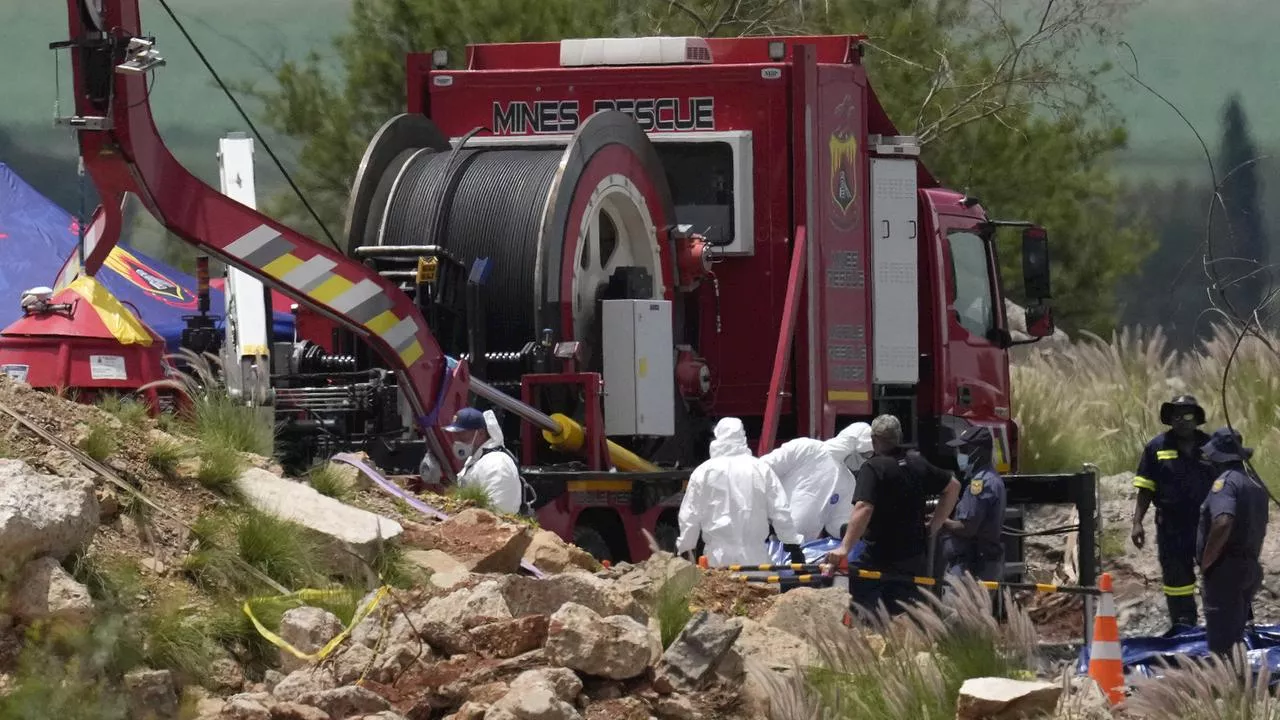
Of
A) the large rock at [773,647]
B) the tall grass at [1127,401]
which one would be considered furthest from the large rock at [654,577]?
the tall grass at [1127,401]

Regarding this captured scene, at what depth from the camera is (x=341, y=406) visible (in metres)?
12.1

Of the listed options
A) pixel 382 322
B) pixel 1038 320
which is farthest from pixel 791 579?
pixel 1038 320

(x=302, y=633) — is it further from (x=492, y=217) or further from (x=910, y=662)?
(x=492, y=217)

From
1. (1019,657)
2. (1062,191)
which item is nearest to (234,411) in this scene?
(1019,657)

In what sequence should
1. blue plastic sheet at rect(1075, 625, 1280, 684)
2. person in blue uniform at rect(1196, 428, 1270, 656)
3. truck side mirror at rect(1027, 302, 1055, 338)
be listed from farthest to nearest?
truck side mirror at rect(1027, 302, 1055, 338) → person in blue uniform at rect(1196, 428, 1270, 656) → blue plastic sheet at rect(1075, 625, 1280, 684)

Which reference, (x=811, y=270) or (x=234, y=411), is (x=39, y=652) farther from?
(x=811, y=270)

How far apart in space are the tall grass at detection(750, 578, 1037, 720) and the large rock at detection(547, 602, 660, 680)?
465 millimetres

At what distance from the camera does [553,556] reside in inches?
384

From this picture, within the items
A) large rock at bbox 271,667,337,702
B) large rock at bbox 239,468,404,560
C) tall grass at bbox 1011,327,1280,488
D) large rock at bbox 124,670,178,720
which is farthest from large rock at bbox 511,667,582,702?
tall grass at bbox 1011,327,1280,488

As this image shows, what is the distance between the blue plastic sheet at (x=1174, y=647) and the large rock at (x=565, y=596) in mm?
3199

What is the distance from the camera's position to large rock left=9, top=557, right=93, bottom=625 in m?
7.08

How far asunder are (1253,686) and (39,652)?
4267 mm

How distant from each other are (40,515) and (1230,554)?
621 centimetres

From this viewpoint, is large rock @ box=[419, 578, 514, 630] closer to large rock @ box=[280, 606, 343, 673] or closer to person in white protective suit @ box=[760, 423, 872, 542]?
large rock @ box=[280, 606, 343, 673]
